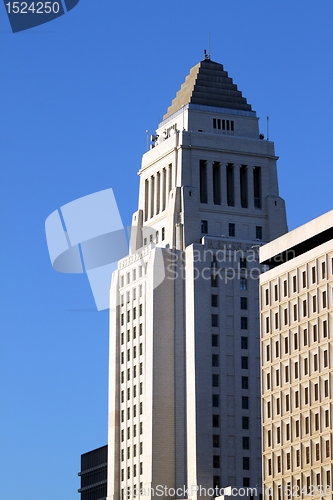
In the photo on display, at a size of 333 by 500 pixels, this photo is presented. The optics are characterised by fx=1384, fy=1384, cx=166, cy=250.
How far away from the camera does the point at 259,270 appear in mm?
166500

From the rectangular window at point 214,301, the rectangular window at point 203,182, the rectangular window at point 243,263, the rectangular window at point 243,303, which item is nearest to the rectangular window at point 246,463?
the rectangular window at point 243,303

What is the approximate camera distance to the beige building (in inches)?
5202

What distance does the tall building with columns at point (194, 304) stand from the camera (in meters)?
160

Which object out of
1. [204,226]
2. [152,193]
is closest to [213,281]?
[204,226]

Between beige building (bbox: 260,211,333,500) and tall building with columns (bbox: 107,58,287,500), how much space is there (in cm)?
1771

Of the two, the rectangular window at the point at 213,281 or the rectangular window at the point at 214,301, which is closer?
the rectangular window at the point at 214,301

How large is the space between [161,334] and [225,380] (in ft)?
31.5

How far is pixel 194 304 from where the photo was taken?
16250 cm

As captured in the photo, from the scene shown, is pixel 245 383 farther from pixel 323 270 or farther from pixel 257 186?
pixel 323 270

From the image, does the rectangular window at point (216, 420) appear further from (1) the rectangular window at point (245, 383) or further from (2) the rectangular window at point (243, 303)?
(2) the rectangular window at point (243, 303)

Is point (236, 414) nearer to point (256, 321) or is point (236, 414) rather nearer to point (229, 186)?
point (256, 321)

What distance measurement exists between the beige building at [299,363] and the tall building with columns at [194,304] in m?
17.7

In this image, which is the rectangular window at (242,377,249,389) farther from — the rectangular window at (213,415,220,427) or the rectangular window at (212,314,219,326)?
the rectangular window at (212,314,219,326)

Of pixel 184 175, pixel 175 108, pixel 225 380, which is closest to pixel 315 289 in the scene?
pixel 225 380
